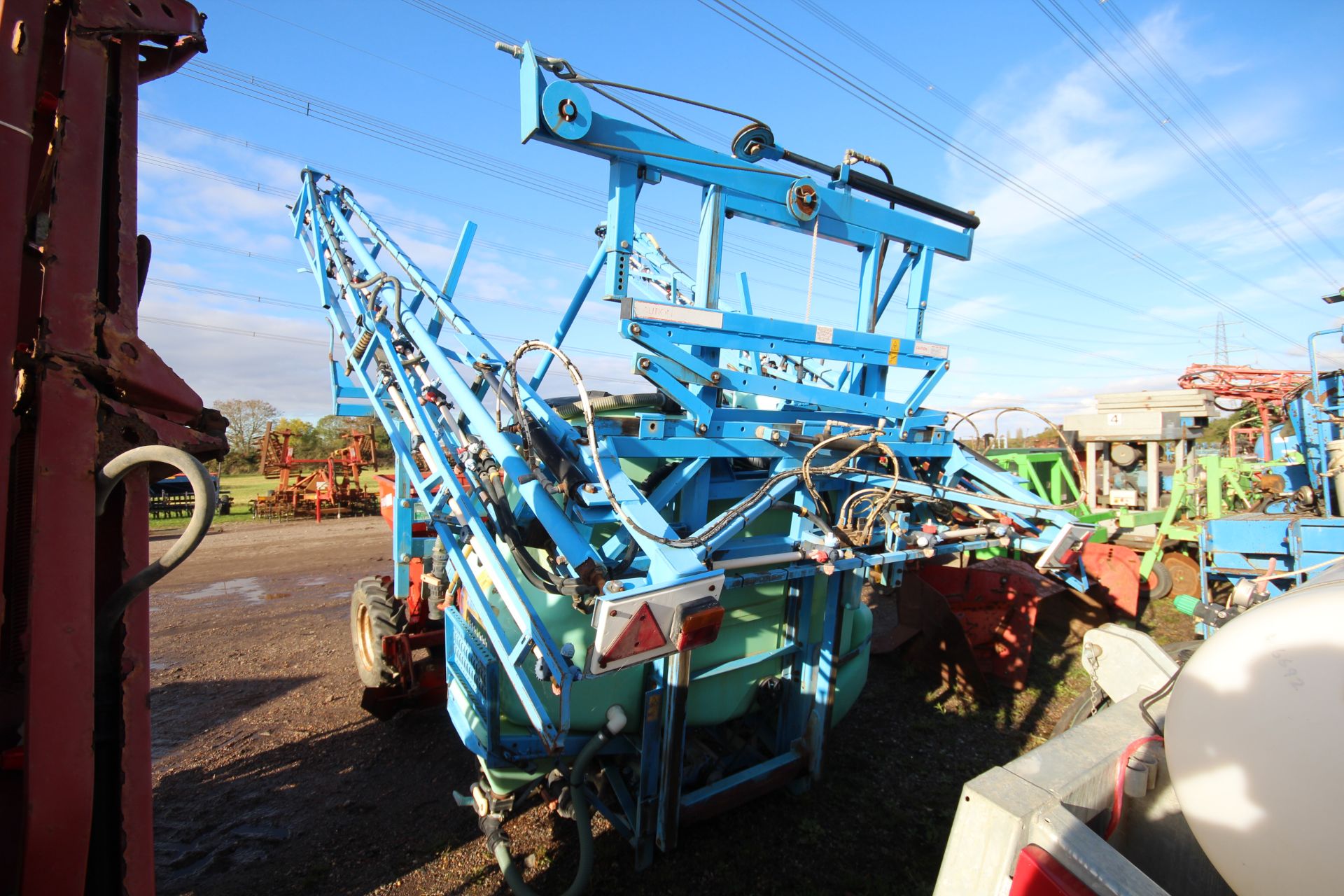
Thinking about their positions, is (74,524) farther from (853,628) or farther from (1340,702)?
(853,628)

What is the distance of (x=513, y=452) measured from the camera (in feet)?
8.91

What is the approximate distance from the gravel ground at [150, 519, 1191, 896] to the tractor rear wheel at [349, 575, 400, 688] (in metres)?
0.42

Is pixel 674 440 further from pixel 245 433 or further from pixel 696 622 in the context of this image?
pixel 245 433

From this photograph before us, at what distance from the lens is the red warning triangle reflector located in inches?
83.0

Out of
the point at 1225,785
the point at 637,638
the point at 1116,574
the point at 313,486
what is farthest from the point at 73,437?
the point at 313,486

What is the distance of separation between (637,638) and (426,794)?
2791mm

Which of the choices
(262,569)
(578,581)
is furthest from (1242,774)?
(262,569)

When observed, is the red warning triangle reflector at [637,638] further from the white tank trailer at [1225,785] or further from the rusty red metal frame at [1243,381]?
the rusty red metal frame at [1243,381]

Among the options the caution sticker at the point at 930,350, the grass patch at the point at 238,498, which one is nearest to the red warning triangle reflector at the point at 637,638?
the caution sticker at the point at 930,350

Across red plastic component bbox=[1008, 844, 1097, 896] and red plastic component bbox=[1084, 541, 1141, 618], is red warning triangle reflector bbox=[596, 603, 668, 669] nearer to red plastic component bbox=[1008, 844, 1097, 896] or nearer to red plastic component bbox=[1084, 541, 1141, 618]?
red plastic component bbox=[1008, 844, 1097, 896]

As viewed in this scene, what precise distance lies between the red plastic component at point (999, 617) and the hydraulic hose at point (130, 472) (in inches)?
220

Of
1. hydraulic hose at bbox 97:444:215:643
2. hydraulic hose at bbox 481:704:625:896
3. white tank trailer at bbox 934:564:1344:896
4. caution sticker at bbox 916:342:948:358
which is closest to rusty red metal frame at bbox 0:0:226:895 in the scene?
hydraulic hose at bbox 97:444:215:643

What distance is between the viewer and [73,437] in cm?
126

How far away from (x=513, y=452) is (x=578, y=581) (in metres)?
0.65
